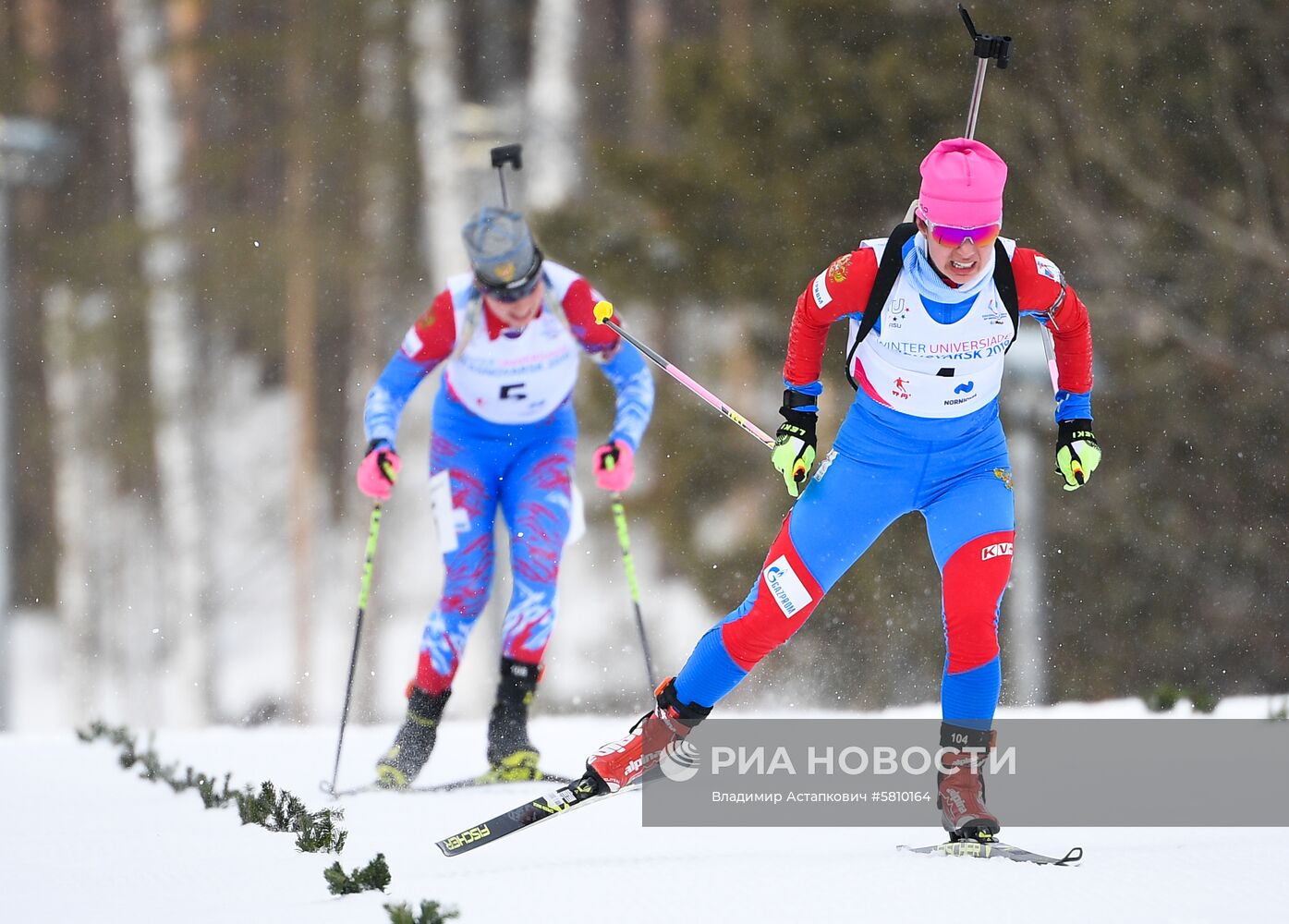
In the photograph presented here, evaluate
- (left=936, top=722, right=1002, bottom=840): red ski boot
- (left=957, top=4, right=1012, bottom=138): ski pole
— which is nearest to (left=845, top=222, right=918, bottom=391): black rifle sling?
(left=957, top=4, right=1012, bottom=138): ski pole

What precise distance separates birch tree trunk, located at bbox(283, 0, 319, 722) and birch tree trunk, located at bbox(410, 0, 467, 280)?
1223mm

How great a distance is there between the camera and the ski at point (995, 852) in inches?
145

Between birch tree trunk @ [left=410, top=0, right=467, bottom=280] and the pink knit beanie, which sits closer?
the pink knit beanie

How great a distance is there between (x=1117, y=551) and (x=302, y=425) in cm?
892

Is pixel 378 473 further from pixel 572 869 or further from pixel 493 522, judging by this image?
pixel 572 869

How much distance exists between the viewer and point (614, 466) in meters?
5.65

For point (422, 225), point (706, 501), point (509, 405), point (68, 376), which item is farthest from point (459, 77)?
point (509, 405)

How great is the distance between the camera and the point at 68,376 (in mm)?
19234

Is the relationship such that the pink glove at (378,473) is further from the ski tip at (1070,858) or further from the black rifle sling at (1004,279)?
the ski tip at (1070,858)

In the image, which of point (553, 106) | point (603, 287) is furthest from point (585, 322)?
point (553, 106)

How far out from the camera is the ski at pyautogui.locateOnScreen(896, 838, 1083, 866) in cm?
368

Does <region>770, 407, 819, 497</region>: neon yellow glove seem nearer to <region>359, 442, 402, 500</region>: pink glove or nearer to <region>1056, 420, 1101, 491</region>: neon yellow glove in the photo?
<region>1056, 420, 1101, 491</region>: neon yellow glove

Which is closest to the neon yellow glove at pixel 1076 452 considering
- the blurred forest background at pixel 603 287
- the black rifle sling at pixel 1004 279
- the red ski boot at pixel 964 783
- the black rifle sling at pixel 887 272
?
the black rifle sling at pixel 1004 279

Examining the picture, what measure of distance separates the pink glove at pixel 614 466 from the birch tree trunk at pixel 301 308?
477 inches
